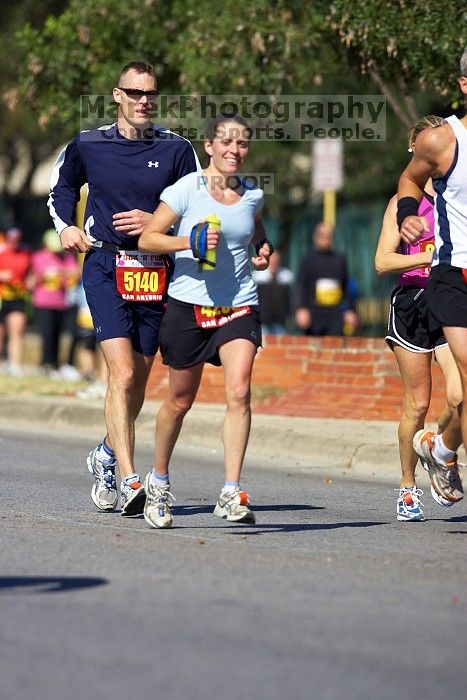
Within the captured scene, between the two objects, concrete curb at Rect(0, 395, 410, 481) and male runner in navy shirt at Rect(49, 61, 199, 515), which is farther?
concrete curb at Rect(0, 395, 410, 481)

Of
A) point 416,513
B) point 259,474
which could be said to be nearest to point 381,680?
point 416,513

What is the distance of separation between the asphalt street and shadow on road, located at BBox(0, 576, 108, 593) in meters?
0.02

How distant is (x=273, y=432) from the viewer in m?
13.2

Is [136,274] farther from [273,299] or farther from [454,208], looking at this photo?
[273,299]

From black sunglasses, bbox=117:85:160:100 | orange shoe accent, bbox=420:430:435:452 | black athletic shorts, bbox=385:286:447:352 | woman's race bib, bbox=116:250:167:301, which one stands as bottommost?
orange shoe accent, bbox=420:430:435:452

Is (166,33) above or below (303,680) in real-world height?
above

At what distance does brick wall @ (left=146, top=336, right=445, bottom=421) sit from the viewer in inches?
551

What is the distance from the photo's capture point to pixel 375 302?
20938 mm

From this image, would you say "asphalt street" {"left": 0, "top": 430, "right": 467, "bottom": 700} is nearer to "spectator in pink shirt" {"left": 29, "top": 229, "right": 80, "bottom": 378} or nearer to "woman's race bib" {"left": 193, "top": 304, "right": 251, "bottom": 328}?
"woman's race bib" {"left": 193, "top": 304, "right": 251, "bottom": 328}

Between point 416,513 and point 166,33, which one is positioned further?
point 166,33

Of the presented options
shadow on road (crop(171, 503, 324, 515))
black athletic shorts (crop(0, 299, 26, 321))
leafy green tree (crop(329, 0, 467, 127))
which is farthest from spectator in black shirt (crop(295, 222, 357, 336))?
shadow on road (crop(171, 503, 324, 515))

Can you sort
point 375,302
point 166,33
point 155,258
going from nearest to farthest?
1. point 155,258
2. point 166,33
3. point 375,302

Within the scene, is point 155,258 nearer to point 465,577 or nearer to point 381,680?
point 465,577

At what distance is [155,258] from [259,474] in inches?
127
